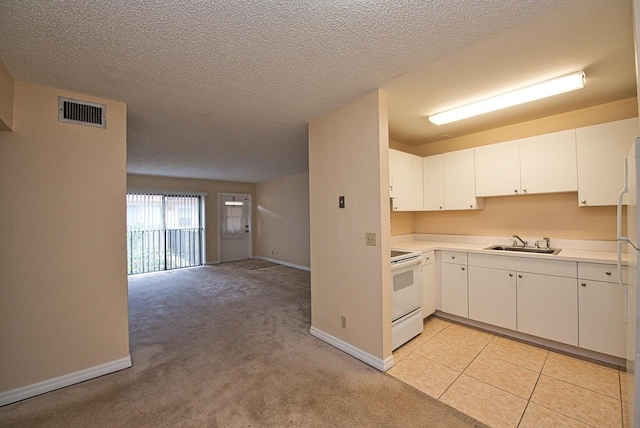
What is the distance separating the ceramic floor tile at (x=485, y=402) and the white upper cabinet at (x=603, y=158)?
1.99 metres

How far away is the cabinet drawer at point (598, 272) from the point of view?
2.18 metres

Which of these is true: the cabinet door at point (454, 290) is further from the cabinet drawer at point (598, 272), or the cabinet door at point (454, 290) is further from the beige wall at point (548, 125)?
the beige wall at point (548, 125)

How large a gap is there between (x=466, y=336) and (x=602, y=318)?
110cm

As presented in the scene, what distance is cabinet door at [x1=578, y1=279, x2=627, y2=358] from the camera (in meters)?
2.16

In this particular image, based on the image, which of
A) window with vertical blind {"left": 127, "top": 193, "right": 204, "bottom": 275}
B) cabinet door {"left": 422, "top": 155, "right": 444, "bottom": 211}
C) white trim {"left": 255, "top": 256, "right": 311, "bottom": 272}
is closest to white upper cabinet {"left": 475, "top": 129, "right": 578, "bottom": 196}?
cabinet door {"left": 422, "top": 155, "right": 444, "bottom": 211}

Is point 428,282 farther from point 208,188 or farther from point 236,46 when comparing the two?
point 208,188

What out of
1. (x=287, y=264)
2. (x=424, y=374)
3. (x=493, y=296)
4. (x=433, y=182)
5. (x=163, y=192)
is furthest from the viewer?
(x=287, y=264)

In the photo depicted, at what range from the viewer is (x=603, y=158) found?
246 cm

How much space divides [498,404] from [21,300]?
11.8ft

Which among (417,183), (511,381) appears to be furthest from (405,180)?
(511,381)

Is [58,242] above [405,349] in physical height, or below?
above

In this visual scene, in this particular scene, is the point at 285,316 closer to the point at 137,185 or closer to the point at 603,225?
the point at 603,225

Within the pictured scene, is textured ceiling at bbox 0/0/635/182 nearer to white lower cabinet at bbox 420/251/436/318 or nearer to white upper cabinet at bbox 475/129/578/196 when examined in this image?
white upper cabinet at bbox 475/129/578/196

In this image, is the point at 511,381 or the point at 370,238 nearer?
the point at 511,381
